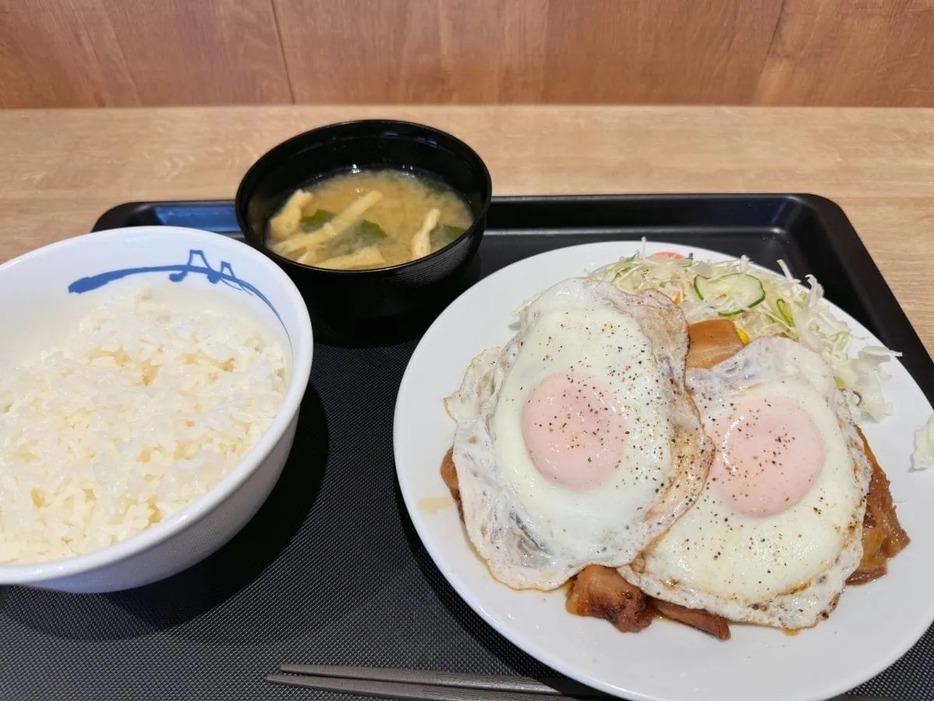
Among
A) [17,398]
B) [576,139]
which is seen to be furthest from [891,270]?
[17,398]

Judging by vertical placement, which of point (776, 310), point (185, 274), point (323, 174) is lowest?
point (776, 310)

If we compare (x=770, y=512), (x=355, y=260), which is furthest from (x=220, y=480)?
(x=770, y=512)

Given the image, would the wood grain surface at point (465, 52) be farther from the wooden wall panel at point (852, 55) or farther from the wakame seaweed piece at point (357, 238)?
the wakame seaweed piece at point (357, 238)

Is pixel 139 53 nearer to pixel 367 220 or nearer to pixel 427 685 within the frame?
pixel 367 220

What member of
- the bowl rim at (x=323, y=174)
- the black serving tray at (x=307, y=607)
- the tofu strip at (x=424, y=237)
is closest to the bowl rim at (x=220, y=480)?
the bowl rim at (x=323, y=174)

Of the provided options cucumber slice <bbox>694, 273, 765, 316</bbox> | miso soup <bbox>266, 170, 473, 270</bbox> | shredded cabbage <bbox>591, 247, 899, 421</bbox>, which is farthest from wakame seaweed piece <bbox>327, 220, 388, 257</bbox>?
cucumber slice <bbox>694, 273, 765, 316</bbox>

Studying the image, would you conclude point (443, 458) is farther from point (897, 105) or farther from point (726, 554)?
point (897, 105)
